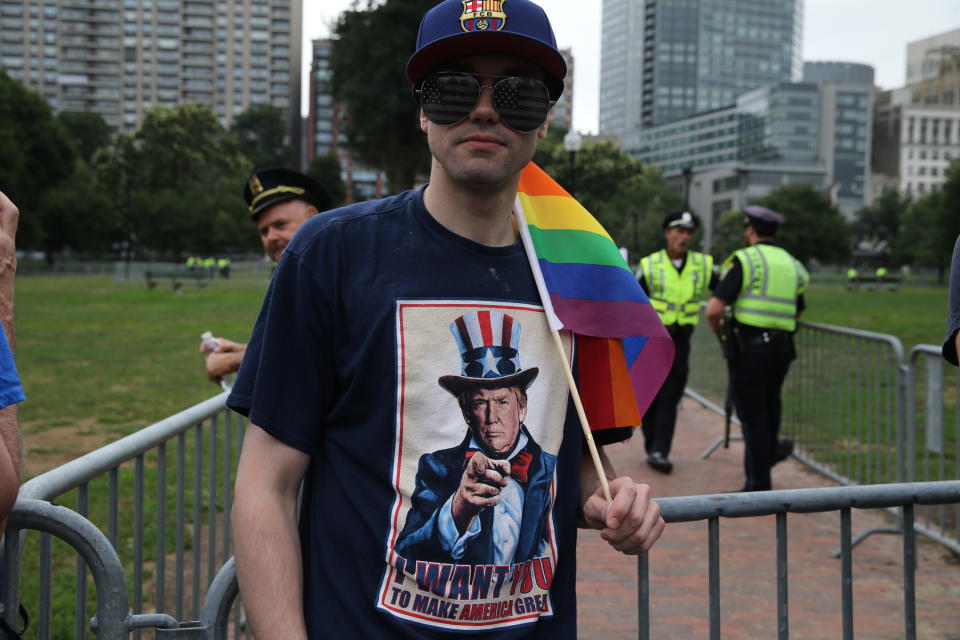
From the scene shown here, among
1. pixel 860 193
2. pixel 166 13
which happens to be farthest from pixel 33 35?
pixel 860 193

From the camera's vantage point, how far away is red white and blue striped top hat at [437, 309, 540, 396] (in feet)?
5.47

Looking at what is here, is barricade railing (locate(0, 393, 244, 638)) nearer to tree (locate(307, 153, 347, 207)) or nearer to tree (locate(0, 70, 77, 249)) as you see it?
tree (locate(0, 70, 77, 249))

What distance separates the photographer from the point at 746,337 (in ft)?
22.7

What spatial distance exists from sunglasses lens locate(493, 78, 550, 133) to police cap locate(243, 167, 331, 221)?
2507 mm

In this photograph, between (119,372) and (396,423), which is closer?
(396,423)

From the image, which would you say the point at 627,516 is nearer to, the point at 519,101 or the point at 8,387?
the point at 519,101

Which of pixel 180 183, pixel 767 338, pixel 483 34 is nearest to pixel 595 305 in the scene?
pixel 483 34

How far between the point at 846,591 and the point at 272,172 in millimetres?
2971

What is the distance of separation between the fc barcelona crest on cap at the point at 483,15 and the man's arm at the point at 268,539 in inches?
31.6

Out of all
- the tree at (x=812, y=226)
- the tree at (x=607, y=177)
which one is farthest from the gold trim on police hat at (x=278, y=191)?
the tree at (x=812, y=226)

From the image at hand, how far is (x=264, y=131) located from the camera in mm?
130375

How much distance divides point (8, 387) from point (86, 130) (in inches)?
4984

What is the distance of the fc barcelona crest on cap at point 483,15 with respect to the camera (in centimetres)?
168

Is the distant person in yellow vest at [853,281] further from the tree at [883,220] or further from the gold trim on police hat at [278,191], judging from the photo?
the gold trim on police hat at [278,191]
